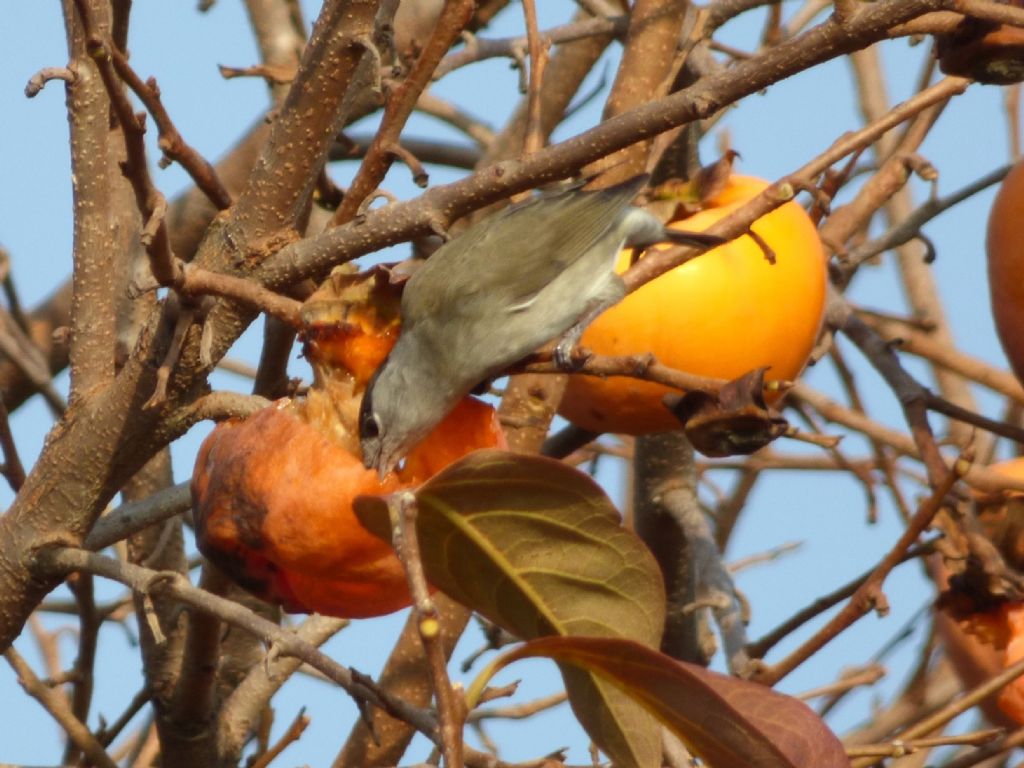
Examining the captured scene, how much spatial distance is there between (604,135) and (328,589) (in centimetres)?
52

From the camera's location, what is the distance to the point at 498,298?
7.96 feet

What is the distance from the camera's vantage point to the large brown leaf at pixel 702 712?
1.24 metres

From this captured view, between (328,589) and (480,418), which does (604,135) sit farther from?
(328,589)

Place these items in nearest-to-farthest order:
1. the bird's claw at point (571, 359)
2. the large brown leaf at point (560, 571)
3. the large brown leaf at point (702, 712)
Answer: the large brown leaf at point (702, 712) → the large brown leaf at point (560, 571) → the bird's claw at point (571, 359)

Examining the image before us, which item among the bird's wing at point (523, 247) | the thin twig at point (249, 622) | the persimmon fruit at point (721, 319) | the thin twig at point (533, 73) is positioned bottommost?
the thin twig at point (249, 622)

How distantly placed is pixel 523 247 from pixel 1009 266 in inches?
33.1

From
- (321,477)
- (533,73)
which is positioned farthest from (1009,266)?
(321,477)

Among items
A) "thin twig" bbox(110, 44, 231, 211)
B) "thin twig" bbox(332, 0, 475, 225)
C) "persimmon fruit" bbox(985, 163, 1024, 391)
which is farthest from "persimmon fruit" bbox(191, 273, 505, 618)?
"persimmon fruit" bbox(985, 163, 1024, 391)

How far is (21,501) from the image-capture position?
1728mm

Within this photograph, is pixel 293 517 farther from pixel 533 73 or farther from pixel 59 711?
pixel 59 711

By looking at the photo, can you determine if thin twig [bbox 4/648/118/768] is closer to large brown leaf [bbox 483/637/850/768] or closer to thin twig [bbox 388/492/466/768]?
large brown leaf [bbox 483/637/850/768]

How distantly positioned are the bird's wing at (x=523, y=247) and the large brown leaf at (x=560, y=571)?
667mm

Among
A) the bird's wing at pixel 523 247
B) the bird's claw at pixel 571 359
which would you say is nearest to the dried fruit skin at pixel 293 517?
the bird's claw at pixel 571 359

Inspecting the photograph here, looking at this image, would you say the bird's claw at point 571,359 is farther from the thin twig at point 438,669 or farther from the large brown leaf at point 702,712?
the thin twig at point 438,669
